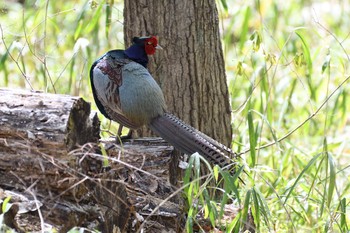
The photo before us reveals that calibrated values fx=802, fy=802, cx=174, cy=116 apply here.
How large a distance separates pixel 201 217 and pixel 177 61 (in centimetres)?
113

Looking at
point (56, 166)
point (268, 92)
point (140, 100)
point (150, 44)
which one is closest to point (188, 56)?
point (150, 44)

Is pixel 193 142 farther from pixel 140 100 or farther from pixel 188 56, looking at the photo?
pixel 188 56

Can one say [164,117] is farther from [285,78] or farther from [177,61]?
[285,78]

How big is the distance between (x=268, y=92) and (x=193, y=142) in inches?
44.5

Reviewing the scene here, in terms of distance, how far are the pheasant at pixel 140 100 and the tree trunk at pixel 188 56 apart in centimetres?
13

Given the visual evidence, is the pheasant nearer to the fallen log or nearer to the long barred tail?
the long barred tail

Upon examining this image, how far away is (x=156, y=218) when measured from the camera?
168 inches

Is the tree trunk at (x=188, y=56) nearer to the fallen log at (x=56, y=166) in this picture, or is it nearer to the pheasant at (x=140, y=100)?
the pheasant at (x=140, y=100)

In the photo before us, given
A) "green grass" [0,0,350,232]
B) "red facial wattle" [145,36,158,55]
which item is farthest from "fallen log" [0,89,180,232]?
"red facial wattle" [145,36,158,55]

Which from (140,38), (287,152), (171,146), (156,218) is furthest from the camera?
(287,152)

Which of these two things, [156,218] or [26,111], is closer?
[26,111]

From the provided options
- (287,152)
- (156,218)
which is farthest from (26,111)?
(287,152)

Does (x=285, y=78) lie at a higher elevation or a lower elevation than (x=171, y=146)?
higher

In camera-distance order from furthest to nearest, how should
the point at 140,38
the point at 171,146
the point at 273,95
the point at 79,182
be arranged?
the point at 273,95 < the point at 140,38 < the point at 171,146 < the point at 79,182
